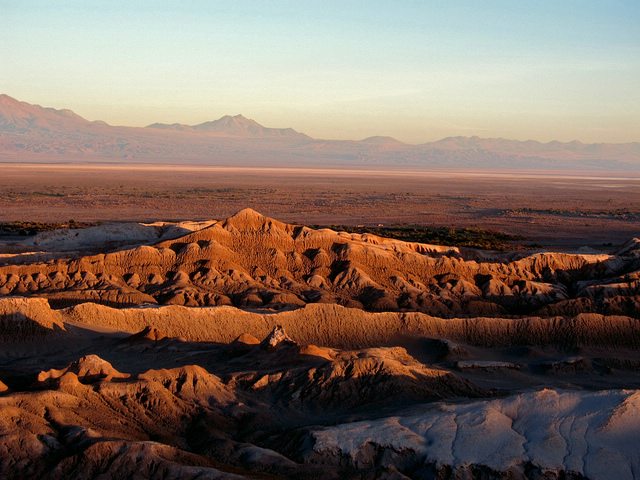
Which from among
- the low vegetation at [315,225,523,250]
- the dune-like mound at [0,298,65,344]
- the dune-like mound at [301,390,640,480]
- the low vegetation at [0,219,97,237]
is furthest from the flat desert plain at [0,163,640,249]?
the dune-like mound at [301,390,640,480]

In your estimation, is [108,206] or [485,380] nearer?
[485,380]

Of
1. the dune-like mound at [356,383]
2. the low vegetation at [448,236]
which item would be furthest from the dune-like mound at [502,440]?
the low vegetation at [448,236]

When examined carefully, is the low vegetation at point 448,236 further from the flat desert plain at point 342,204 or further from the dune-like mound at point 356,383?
→ the dune-like mound at point 356,383

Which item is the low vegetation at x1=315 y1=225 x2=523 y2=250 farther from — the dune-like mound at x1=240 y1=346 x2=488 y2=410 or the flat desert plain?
the dune-like mound at x1=240 y1=346 x2=488 y2=410

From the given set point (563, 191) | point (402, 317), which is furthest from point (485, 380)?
point (563, 191)

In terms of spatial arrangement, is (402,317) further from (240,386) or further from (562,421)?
(562,421)

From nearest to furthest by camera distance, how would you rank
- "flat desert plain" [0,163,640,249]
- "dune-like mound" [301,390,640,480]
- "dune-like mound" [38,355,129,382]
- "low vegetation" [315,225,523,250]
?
"dune-like mound" [301,390,640,480], "dune-like mound" [38,355,129,382], "low vegetation" [315,225,523,250], "flat desert plain" [0,163,640,249]
